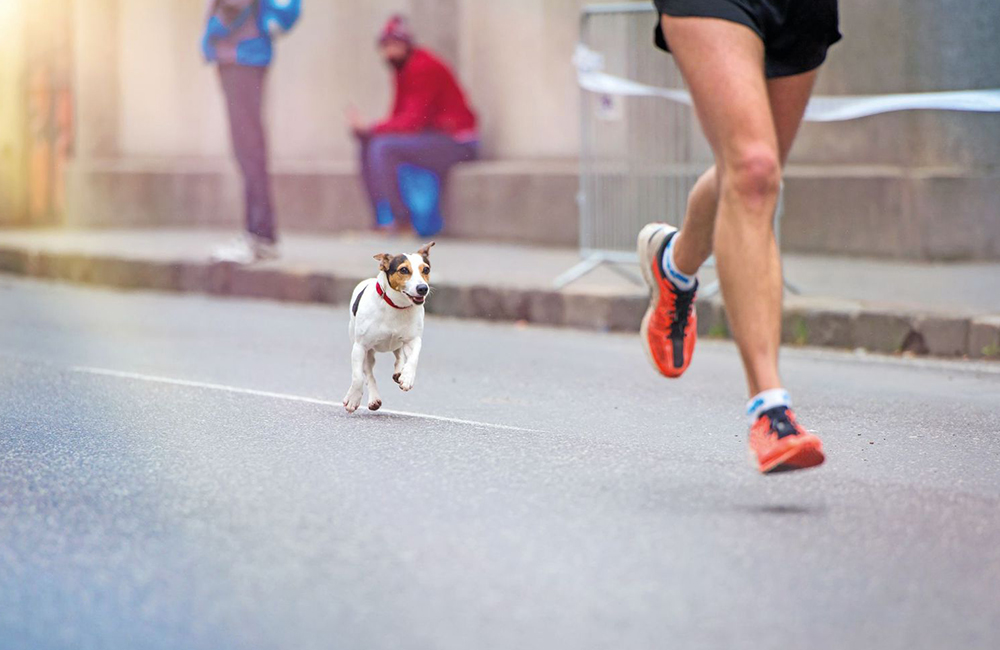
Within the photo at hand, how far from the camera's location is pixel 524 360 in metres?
7.44

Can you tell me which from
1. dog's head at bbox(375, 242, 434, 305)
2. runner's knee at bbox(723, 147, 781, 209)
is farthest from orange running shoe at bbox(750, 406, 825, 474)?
dog's head at bbox(375, 242, 434, 305)

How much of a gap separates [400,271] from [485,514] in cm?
126

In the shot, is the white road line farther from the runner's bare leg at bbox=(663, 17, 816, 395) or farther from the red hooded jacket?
the red hooded jacket

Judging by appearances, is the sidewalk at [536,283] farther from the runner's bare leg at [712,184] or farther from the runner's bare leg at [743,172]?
the runner's bare leg at [743,172]

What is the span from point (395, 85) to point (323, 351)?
639 centimetres

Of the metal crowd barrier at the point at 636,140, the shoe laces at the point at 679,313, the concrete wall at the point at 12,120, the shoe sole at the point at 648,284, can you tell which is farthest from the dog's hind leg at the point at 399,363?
the concrete wall at the point at 12,120

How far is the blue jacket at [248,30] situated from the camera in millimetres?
11016

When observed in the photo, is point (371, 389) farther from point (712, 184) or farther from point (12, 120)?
point (12, 120)

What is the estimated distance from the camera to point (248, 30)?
1113cm

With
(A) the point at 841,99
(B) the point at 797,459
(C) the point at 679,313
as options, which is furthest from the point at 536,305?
(B) the point at 797,459

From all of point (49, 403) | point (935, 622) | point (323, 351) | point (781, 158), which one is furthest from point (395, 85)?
point (935, 622)

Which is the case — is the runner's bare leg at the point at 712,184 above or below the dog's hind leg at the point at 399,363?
above

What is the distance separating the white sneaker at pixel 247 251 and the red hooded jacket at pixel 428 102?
2.34m

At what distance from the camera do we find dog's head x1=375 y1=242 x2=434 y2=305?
4980 millimetres
